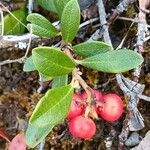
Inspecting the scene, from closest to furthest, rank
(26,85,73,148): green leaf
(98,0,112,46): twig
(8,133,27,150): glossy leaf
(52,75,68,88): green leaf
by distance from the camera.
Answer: (26,85,73,148): green leaf → (52,75,68,88): green leaf → (98,0,112,46): twig → (8,133,27,150): glossy leaf

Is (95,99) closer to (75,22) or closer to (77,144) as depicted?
(75,22)

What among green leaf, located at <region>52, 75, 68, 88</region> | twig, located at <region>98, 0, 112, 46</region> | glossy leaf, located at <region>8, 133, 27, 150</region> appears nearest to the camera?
green leaf, located at <region>52, 75, 68, 88</region>

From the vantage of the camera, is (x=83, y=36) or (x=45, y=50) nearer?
(x=45, y=50)

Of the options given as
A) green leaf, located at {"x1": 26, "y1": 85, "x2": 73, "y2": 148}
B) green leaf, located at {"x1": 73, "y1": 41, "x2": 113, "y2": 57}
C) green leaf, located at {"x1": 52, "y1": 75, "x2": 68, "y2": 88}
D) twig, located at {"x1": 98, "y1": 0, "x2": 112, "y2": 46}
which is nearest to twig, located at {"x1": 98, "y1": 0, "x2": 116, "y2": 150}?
twig, located at {"x1": 98, "y1": 0, "x2": 112, "y2": 46}

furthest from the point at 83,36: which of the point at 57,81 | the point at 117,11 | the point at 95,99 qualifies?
the point at 95,99

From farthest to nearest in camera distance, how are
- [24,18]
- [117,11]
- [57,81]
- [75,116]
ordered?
[24,18], [117,11], [57,81], [75,116]

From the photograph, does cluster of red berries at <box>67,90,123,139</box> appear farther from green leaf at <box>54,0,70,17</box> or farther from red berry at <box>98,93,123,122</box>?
green leaf at <box>54,0,70,17</box>

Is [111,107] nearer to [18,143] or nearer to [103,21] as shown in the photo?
[103,21]

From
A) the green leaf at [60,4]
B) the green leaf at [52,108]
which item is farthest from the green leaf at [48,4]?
the green leaf at [52,108]
